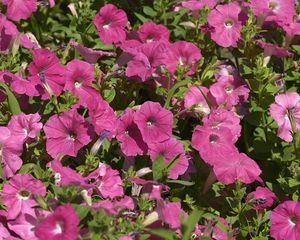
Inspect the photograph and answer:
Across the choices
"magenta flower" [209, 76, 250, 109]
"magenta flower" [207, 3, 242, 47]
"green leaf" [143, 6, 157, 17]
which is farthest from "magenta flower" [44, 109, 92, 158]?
"green leaf" [143, 6, 157, 17]

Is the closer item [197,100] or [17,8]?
[197,100]

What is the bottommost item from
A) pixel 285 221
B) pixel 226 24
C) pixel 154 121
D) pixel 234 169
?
pixel 285 221

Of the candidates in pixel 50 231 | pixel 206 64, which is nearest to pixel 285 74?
pixel 206 64

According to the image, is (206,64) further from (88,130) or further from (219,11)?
(88,130)

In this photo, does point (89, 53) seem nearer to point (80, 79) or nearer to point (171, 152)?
point (80, 79)

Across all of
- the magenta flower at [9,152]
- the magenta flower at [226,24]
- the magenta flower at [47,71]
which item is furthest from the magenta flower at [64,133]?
the magenta flower at [226,24]

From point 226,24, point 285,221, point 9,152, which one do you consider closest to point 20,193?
point 9,152

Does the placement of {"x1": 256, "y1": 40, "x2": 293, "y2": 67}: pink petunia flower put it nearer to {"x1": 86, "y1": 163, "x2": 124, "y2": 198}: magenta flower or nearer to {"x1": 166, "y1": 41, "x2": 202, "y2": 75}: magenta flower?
{"x1": 166, "y1": 41, "x2": 202, "y2": 75}: magenta flower
